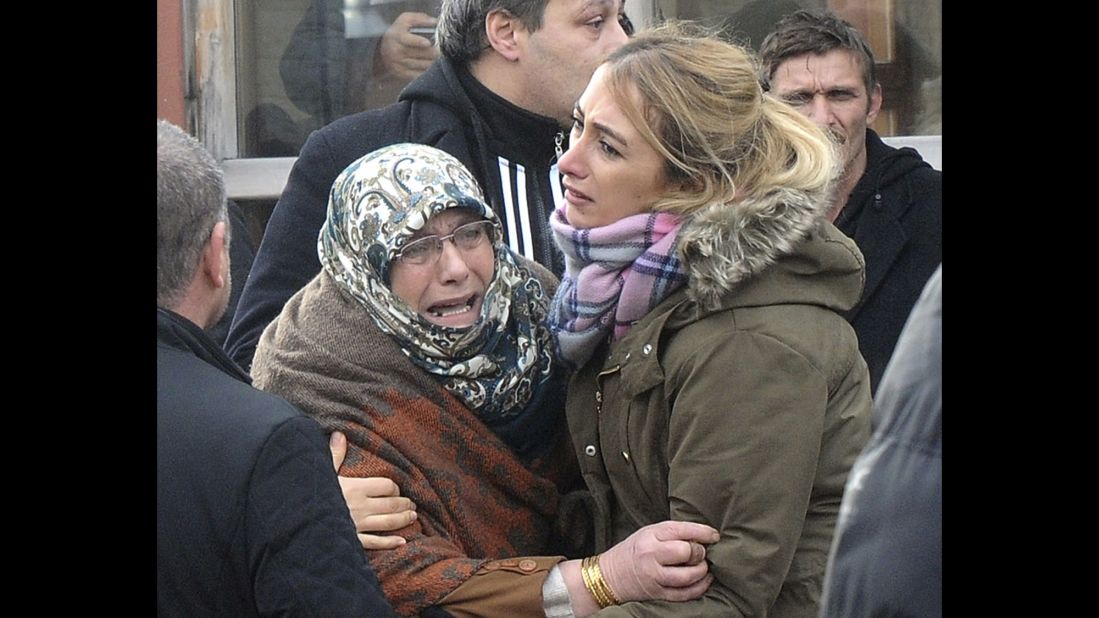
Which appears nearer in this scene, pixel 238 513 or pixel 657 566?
pixel 238 513

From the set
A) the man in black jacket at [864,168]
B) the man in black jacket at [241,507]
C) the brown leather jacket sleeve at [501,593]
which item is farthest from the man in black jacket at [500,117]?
the man in black jacket at [241,507]

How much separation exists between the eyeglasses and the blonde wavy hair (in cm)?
33

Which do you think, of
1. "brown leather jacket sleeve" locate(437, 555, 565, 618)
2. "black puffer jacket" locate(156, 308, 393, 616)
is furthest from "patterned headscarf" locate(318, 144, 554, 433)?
"black puffer jacket" locate(156, 308, 393, 616)

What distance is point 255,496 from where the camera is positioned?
5.70ft

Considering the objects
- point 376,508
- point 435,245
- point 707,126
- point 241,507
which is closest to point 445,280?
point 435,245

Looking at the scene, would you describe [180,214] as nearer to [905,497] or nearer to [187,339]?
[187,339]

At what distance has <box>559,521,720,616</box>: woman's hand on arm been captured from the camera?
77.8 inches

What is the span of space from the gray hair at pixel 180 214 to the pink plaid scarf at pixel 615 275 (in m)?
0.55

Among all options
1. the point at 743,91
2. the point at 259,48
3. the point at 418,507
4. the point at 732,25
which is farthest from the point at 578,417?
the point at 259,48

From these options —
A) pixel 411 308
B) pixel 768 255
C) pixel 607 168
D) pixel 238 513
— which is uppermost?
pixel 607 168

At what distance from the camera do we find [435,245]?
2250 mm

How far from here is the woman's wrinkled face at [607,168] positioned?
2127 mm

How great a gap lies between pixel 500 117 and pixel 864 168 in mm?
907
